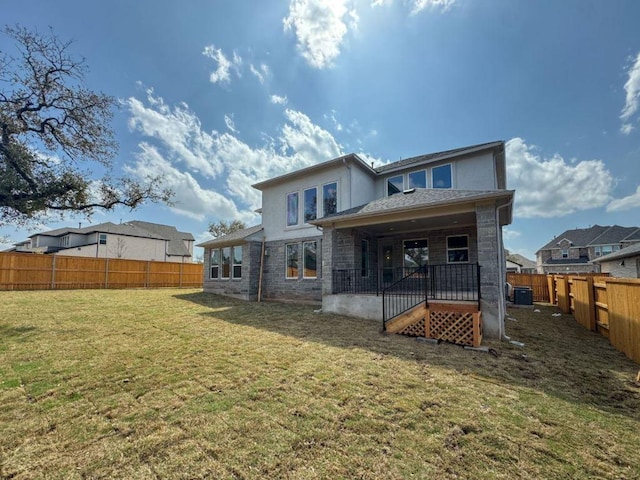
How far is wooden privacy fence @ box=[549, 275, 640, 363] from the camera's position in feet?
17.8

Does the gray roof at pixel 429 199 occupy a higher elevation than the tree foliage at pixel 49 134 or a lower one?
lower

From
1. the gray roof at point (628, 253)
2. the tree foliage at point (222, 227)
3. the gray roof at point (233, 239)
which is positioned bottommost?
the gray roof at point (628, 253)

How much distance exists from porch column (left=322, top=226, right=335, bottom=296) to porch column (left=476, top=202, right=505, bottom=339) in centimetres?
476

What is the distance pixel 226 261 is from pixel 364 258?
7.94m

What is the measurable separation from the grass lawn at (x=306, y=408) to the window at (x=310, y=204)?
22.8 ft

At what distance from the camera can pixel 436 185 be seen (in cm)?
1157

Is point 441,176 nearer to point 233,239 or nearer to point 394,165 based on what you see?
point 394,165

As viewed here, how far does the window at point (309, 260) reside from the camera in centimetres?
1220

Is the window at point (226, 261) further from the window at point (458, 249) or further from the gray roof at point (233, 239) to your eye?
the window at point (458, 249)

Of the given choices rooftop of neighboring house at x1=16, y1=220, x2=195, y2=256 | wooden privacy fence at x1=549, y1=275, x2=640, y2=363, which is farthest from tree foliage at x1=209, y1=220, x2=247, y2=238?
wooden privacy fence at x1=549, y1=275, x2=640, y2=363

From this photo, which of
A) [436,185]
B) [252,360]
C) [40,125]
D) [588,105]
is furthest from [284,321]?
[588,105]

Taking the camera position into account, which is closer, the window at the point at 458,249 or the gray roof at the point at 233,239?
the window at the point at 458,249

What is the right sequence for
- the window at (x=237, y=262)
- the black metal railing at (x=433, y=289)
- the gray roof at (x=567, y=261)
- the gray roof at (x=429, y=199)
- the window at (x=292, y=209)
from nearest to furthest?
the gray roof at (x=429, y=199) < the black metal railing at (x=433, y=289) < the window at (x=292, y=209) < the window at (x=237, y=262) < the gray roof at (x=567, y=261)

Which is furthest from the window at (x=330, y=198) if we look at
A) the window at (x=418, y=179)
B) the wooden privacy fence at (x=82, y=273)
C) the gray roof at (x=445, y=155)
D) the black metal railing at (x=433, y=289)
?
the wooden privacy fence at (x=82, y=273)
